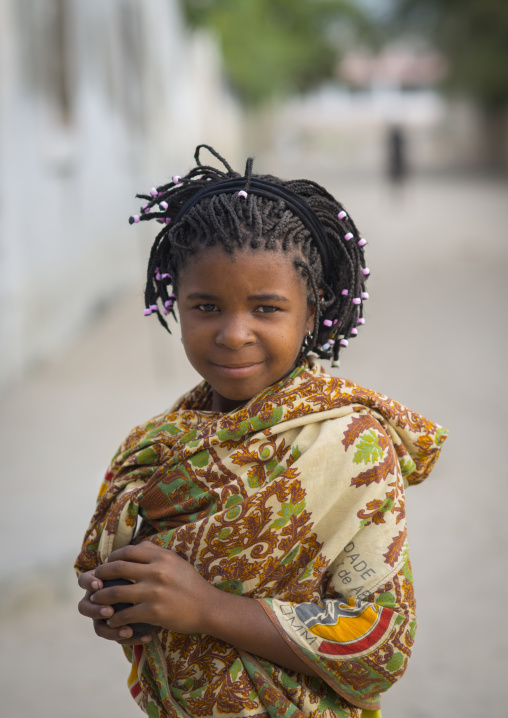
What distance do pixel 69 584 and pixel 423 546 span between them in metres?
→ 1.72

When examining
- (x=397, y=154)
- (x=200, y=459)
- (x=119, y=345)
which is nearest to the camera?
(x=200, y=459)

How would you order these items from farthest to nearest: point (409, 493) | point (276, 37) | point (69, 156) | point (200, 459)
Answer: point (276, 37), point (69, 156), point (409, 493), point (200, 459)

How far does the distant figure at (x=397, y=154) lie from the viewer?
2128 centimetres

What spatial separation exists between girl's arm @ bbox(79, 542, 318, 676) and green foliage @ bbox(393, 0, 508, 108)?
29.4 meters

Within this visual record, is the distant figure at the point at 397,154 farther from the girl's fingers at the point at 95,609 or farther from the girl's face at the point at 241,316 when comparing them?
the girl's fingers at the point at 95,609

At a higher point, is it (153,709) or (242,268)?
(242,268)

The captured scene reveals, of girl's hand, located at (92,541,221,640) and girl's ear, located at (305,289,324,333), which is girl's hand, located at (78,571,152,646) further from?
girl's ear, located at (305,289,324,333)

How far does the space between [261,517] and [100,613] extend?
329mm

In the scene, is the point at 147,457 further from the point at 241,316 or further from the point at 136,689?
the point at 136,689

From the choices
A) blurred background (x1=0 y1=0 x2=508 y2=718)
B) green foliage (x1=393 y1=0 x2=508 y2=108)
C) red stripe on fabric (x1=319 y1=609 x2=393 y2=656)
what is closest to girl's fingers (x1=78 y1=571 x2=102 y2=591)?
red stripe on fabric (x1=319 y1=609 x2=393 y2=656)

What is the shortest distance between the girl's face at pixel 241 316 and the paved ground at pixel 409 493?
1.89 metres

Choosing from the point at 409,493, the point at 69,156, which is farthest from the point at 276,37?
the point at 409,493

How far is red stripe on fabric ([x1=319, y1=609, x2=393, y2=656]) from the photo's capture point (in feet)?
4.59

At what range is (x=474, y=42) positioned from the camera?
2905cm
